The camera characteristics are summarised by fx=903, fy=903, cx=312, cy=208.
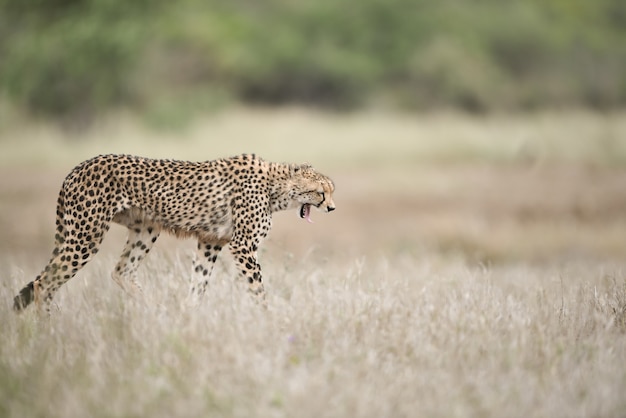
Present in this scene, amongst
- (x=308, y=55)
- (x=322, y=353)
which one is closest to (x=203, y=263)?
(x=322, y=353)

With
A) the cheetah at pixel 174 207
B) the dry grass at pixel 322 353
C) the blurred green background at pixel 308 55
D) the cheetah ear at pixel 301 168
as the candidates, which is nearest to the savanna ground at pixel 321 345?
the dry grass at pixel 322 353

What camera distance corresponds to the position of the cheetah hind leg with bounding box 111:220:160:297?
18.6 ft

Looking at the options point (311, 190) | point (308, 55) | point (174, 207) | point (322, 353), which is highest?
point (308, 55)

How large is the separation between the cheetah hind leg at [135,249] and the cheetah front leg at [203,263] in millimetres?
297

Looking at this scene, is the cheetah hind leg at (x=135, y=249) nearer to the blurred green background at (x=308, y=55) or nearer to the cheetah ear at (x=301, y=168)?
the cheetah ear at (x=301, y=168)

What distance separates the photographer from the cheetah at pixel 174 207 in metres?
5.23

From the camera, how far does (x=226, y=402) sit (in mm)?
3799

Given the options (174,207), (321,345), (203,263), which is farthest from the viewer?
(203,263)

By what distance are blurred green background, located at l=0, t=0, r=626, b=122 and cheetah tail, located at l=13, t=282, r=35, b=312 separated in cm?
1305

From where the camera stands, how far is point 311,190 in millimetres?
5715

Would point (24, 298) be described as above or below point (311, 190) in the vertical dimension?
below

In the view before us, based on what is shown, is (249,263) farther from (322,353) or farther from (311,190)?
(322,353)

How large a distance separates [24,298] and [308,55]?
25.7 metres

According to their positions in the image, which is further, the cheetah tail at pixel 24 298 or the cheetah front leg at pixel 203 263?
the cheetah front leg at pixel 203 263
